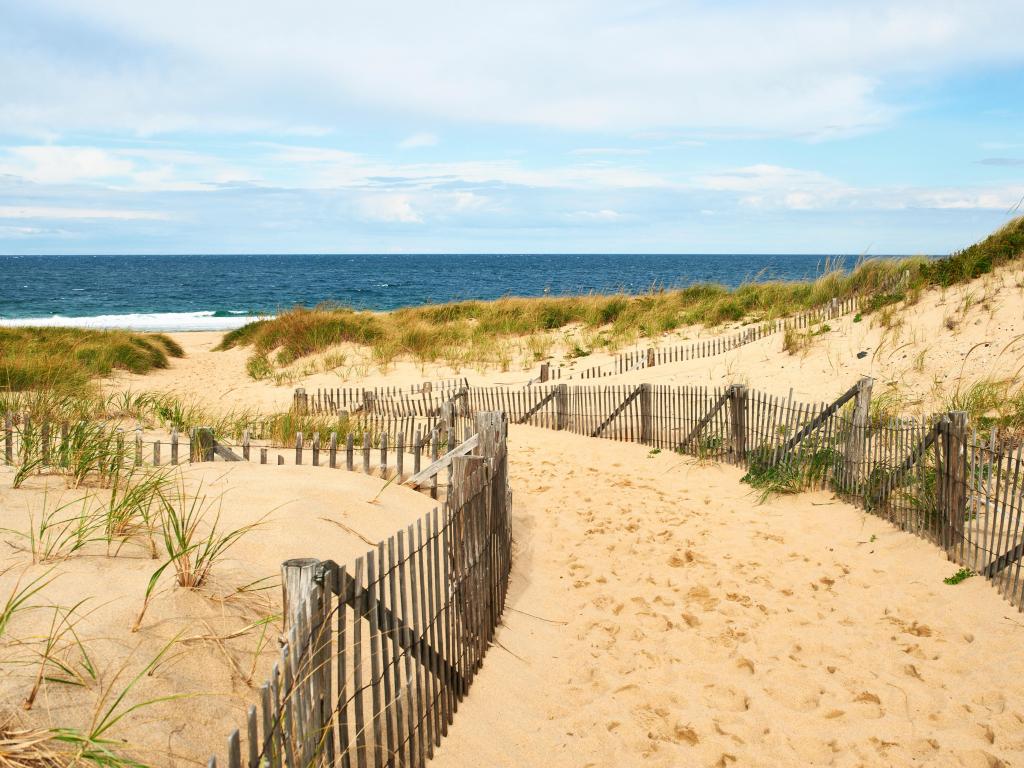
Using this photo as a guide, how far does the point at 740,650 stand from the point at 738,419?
5074 millimetres

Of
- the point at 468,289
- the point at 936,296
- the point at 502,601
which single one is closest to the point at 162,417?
the point at 502,601

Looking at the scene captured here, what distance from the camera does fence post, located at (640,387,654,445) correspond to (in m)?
11.3

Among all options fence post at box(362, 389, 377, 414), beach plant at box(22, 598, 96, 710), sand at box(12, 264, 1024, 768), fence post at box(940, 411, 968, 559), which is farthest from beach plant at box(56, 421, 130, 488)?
fence post at box(362, 389, 377, 414)

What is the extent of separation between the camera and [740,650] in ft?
17.0

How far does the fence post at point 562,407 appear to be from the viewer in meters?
12.5

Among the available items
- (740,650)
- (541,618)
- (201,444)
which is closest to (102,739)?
(541,618)

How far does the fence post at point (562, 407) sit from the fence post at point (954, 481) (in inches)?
258

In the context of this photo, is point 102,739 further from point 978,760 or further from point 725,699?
point 978,760

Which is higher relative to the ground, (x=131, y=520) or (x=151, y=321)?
(x=131, y=520)

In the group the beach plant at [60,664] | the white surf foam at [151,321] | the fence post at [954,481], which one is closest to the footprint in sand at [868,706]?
the fence post at [954,481]

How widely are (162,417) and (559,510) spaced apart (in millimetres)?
5671

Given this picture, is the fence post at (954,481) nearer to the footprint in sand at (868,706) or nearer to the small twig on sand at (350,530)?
the footprint in sand at (868,706)

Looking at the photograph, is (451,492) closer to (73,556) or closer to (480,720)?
(480,720)

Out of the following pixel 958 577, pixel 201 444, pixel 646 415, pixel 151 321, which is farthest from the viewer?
pixel 151 321
